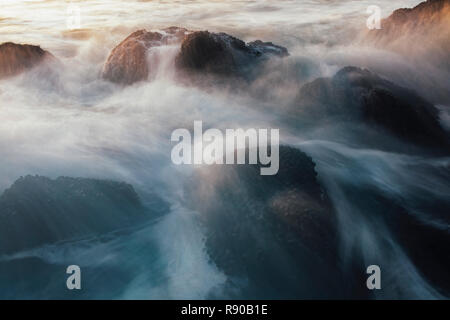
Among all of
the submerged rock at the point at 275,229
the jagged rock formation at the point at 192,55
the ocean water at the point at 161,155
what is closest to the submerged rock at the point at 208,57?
the jagged rock formation at the point at 192,55

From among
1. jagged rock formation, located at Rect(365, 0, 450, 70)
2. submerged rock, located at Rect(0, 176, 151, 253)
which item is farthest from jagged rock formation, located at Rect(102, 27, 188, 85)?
jagged rock formation, located at Rect(365, 0, 450, 70)

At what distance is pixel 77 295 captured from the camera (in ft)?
23.0

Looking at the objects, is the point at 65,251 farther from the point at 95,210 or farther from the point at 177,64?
the point at 177,64

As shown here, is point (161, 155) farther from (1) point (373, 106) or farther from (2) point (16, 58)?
(2) point (16, 58)

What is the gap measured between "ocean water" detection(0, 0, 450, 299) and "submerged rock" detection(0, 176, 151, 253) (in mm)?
218

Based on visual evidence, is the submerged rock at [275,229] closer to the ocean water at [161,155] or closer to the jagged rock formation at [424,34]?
the ocean water at [161,155]

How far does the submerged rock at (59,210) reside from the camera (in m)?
7.38

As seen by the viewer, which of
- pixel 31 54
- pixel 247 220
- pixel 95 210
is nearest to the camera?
pixel 247 220

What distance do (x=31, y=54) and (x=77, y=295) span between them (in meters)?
11.6

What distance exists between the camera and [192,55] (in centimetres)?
1434

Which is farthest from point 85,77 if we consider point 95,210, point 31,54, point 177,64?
point 95,210

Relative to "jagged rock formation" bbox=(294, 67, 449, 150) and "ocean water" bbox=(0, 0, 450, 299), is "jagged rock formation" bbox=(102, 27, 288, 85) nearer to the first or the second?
"ocean water" bbox=(0, 0, 450, 299)

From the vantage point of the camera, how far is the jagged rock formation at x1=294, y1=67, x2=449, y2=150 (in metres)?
11.5
